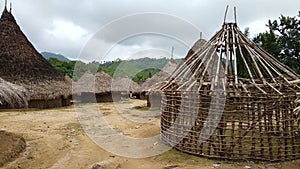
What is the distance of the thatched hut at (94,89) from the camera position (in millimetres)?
22406

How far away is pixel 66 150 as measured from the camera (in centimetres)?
801

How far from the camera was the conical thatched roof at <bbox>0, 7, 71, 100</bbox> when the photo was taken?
16797 mm

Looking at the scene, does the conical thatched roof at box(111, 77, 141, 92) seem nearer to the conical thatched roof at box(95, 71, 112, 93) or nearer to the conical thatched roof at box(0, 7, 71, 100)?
the conical thatched roof at box(95, 71, 112, 93)

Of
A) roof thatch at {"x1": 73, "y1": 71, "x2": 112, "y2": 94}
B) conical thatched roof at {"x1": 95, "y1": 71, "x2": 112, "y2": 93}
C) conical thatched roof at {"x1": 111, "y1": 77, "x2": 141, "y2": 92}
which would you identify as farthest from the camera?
conical thatched roof at {"x1": 111, "y1": 77, "x2": 141, "y2": 92}

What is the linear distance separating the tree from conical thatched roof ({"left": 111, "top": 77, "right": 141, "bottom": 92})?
41.2ft

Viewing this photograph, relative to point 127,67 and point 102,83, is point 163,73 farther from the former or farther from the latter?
point 127,67

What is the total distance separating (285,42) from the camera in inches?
666

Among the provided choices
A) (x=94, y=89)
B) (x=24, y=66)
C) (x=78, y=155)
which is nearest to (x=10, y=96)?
(x=78, y=155)

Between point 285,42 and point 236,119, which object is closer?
point 236,119

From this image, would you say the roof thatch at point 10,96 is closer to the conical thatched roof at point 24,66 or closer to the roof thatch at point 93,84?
the conical thatched roof at point 24,66

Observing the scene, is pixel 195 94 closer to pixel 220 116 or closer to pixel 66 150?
pixel 220 116

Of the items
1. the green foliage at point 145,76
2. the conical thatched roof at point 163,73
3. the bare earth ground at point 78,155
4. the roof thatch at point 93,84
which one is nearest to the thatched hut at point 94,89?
the roof thatch at point 93,84

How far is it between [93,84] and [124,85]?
408 centimetres

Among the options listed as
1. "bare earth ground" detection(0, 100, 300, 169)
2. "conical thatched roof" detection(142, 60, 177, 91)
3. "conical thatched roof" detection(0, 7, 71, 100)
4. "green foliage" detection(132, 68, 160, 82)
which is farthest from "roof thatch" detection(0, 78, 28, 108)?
"green foliage" detection(132, 68, 160, 82)
